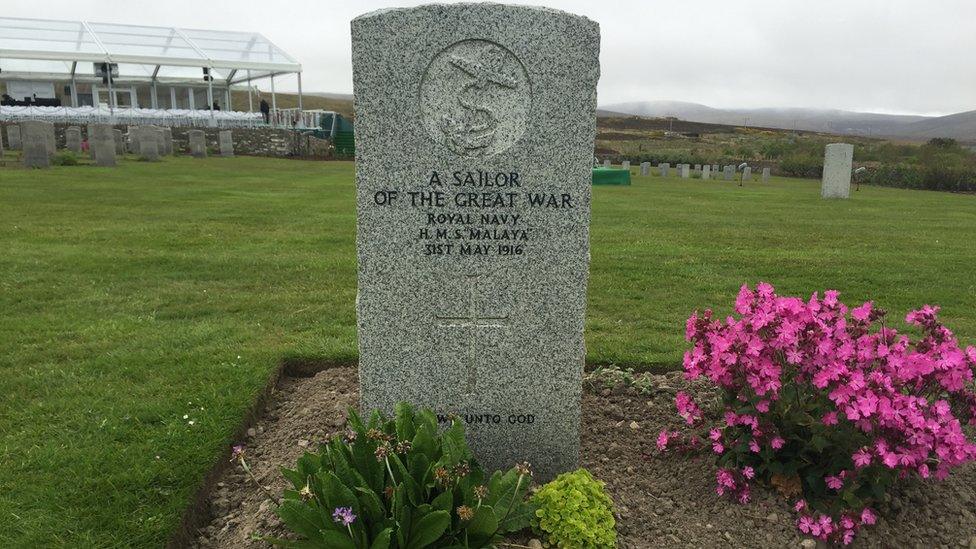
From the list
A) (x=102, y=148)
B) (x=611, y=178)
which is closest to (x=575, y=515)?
(x=611, y=178)

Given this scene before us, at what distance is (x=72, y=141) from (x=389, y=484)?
1293 inches

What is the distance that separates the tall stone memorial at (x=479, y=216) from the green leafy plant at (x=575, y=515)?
54 cm

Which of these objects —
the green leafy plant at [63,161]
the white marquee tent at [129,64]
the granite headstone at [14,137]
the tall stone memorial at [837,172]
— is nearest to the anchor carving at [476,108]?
the tall stone memorial at [837,172]

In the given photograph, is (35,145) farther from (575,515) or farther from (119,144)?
(575,515)

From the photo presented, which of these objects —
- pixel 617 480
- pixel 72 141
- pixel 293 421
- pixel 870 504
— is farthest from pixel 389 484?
pixel 72 141

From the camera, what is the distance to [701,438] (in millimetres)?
3668

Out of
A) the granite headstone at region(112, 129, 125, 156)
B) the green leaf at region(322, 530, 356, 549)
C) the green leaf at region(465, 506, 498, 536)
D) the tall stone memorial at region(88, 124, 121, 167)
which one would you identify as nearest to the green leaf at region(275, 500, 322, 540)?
the green leaf at region(322, 530, 356, 549)

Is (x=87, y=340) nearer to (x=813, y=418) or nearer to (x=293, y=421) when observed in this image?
(x=293, y=421)

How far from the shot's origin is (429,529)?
2.57m

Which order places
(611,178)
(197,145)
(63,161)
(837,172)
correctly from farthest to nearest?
(197,145), (611,178), (63,161), (837,172)

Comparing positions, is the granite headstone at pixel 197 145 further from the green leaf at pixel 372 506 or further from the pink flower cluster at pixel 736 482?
the pink flower cluster at pixel 736 482

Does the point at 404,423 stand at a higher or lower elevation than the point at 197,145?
lower

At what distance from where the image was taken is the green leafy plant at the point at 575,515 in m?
2.90

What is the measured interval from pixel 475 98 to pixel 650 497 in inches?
82.0
